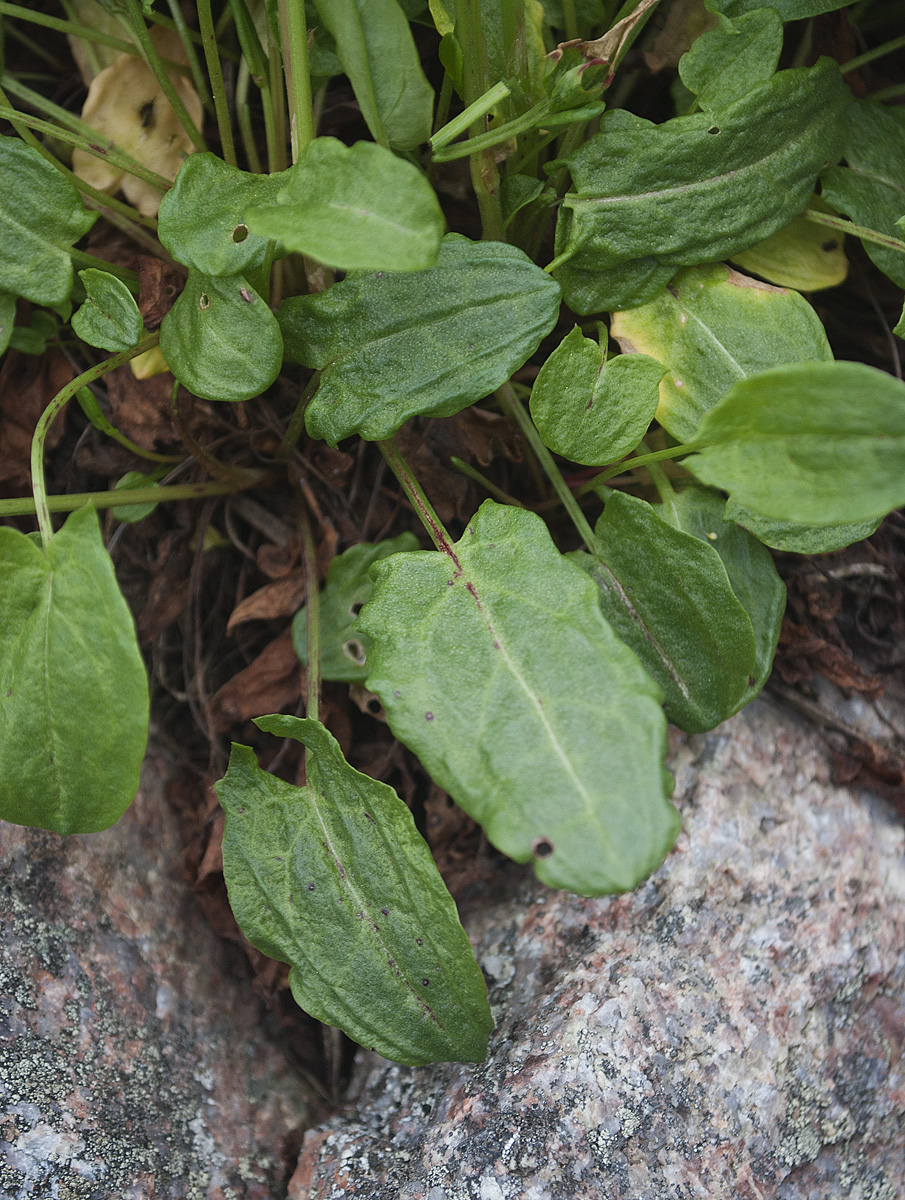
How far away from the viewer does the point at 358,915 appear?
998 mm

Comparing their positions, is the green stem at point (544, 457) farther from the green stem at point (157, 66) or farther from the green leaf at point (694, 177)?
the green stem at point (157, 66)

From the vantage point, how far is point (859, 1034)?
110 cm

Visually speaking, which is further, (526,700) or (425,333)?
(425,333)

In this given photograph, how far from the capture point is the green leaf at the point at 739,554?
1100 mm

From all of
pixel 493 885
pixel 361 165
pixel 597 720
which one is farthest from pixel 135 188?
pixel 493 885

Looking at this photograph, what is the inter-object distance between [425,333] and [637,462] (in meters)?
0.29

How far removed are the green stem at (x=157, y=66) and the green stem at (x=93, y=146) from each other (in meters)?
0.07

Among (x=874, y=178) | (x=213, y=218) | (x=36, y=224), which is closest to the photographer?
(x=213, y=218)

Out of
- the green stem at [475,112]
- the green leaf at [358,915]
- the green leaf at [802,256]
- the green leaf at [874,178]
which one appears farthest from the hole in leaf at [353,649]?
the green leaf at [874,178]

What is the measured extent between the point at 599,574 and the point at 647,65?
745mm

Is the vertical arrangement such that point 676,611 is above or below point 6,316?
below

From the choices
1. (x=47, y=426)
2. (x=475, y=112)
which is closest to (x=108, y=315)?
(x=47, y=426)

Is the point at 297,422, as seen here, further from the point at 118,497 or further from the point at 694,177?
the point at 694,177

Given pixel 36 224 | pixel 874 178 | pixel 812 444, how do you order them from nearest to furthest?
pixel 812 444, pixel 36 224, pixel 874 178
